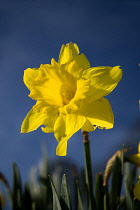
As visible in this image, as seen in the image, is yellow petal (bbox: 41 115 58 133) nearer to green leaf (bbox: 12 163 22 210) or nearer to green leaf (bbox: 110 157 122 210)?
green leaf (bbox: 110 157 122 210)

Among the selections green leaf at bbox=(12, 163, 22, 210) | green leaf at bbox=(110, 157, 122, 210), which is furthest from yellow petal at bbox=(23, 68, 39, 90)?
green leaf at bbox=(12, 163, 22, 210)

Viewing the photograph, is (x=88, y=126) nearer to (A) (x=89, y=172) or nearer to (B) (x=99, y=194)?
(A) (x=89, y=172)

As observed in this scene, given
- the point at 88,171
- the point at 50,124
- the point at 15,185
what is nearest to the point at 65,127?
the point at 50,124

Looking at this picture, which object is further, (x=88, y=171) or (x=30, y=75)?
(x=30, y=75)

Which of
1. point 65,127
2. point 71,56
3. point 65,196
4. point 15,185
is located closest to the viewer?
point 65,196

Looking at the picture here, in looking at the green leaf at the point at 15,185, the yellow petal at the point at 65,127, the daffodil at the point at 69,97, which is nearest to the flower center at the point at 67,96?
→ the daffodil at the point at 69,97
